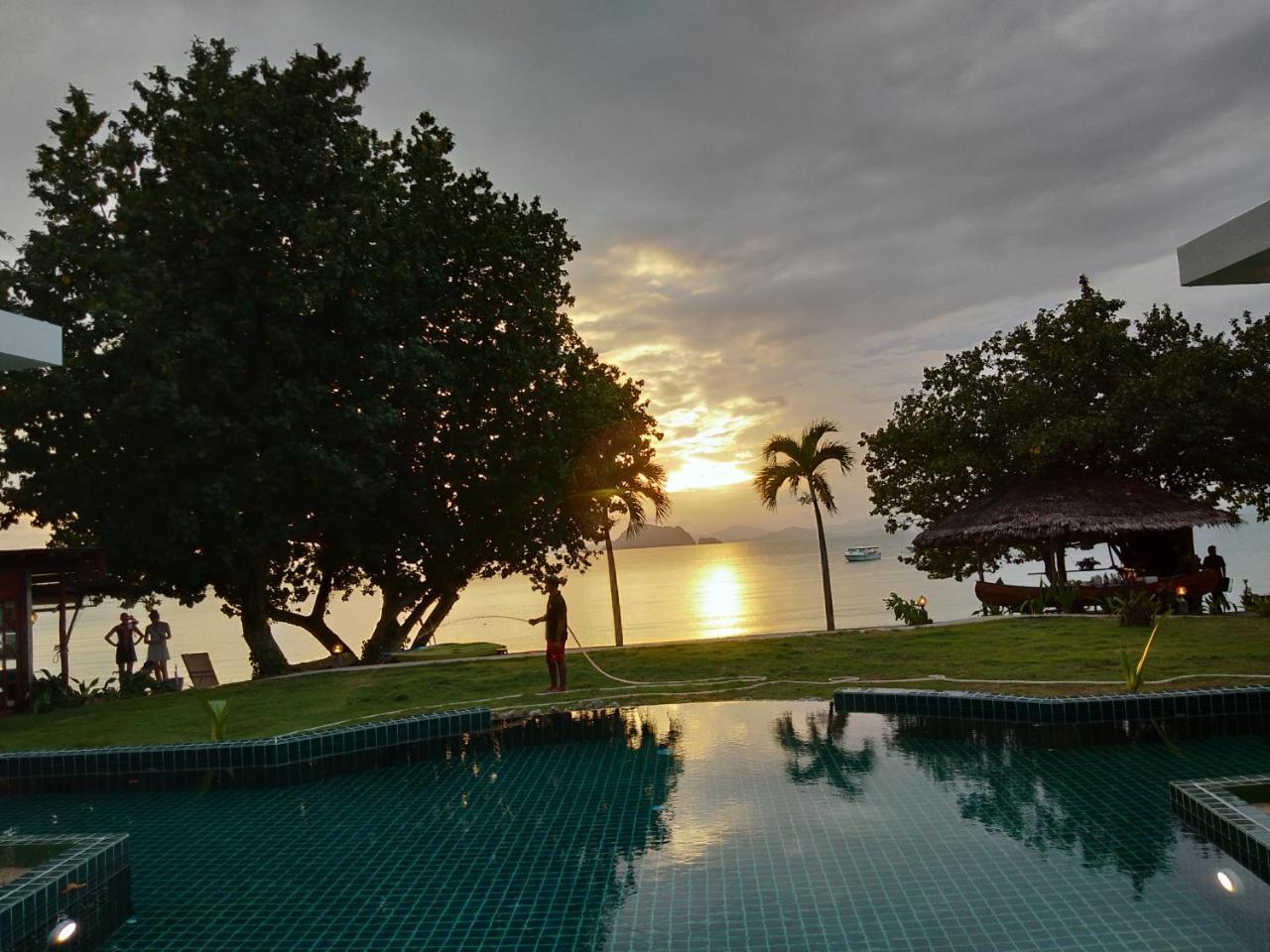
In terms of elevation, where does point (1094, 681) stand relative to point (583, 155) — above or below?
below

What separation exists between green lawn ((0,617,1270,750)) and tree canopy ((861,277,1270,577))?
666cm

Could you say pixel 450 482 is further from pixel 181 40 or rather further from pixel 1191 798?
pixel 1191 798

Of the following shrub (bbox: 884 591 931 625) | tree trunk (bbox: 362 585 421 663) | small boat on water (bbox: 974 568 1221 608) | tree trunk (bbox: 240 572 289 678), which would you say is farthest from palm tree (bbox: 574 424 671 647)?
small boat on water (bbox: 974 568 1221 608)

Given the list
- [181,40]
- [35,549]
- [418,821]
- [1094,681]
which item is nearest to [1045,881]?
[418,821]

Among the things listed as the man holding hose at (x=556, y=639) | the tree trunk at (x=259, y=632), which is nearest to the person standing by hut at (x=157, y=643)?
the tree trunk at (x=259, y=632)

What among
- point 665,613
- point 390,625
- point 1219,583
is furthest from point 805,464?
point 665,613

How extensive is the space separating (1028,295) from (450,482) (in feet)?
→ 50.2

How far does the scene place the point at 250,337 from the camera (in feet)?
49.6

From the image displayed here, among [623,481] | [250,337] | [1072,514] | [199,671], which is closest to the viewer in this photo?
[250,337]

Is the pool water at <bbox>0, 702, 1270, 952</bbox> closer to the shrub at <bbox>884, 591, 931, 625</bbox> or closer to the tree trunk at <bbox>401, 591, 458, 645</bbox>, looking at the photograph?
the shrub at <bbox>884, 591, 931, 625</bbox>

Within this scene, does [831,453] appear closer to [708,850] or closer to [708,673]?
[708,673]

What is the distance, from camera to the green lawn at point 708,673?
34.1 ft

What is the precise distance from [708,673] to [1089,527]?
34.9ft

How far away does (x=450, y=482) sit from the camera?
18.3m
